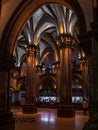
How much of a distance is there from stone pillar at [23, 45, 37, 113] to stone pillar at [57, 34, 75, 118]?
353cm

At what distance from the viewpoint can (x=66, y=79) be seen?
15828 millimetres

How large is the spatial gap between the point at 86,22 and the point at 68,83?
8.14 meters

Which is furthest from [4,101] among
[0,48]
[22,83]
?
[22,83]

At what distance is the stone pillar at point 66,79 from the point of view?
15.2m

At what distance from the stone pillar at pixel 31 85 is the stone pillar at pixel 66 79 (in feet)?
11.6

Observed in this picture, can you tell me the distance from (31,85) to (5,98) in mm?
9216

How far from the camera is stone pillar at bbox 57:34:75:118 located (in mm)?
15211

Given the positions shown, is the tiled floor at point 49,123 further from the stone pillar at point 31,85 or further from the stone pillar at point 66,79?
the stone pillar at point 31,85

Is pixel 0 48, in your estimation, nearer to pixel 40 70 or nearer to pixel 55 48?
pixel 55 48

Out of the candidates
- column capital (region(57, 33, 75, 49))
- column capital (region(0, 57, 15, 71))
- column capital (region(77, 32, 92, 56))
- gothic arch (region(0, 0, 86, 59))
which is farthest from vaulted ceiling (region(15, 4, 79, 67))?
column capital (region(77, 32, 92, 56))

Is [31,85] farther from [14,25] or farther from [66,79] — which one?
[14,25]

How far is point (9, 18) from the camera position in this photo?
1048 cm

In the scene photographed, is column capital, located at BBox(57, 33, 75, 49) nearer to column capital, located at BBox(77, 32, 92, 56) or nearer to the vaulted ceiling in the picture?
the vaulted ceiling

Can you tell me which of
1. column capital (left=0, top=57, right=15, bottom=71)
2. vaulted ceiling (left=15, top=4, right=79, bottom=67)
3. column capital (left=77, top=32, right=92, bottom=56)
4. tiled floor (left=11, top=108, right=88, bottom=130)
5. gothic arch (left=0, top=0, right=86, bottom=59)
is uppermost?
vaulted ceiling (left=15, top=4, right=79, bottom=67)
